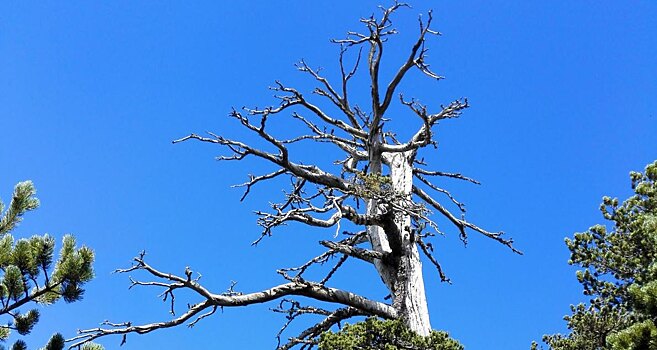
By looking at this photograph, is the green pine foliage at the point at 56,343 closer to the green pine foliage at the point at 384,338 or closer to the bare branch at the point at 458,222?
the green pine foliage at the point at 384,338

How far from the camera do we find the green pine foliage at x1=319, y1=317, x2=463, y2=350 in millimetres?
5688

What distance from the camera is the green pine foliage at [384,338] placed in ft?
18.7

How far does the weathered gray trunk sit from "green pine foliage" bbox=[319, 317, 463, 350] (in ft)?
2.88

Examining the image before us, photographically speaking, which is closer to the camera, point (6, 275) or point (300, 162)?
point (6, 275)

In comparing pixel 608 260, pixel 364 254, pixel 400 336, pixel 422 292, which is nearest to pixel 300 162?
pixel 364 254

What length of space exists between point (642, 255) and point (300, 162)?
587 cm

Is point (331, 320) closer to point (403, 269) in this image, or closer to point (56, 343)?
point (403, 269)

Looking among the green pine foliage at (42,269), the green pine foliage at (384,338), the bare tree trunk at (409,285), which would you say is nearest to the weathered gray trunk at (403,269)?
the bare tree trunk at (409,285)

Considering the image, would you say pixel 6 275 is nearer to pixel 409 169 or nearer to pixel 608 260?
pixel 409 169

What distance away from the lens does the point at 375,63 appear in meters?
8.63

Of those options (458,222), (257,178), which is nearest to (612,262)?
(458,222)

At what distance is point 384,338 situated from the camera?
19.2ft

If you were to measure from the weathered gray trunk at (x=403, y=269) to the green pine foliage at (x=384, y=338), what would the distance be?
0.88 m

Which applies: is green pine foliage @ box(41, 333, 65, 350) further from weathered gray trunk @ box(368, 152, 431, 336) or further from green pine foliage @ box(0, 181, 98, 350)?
weathered gray trunk @ box(368, 152, 431, 336)
